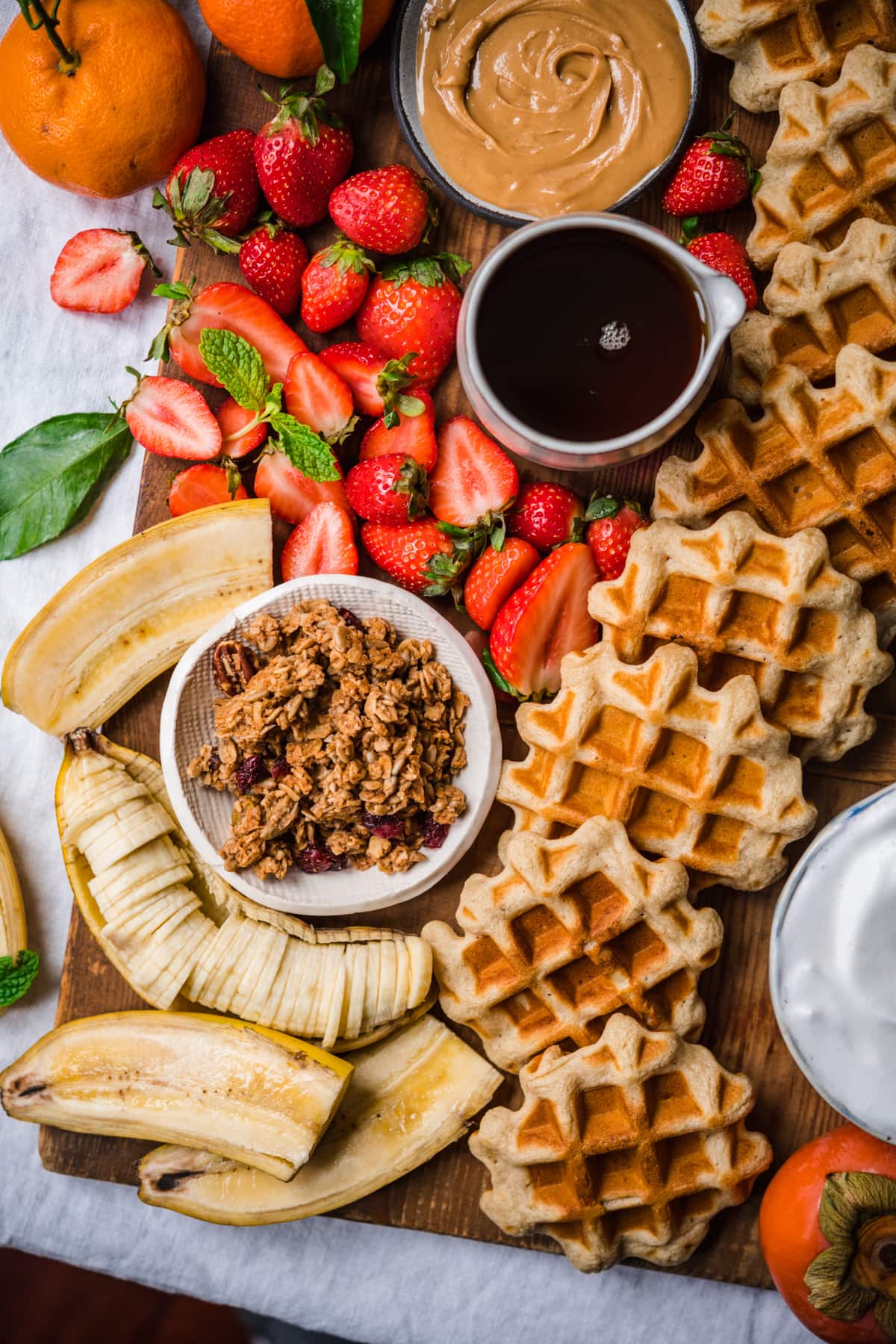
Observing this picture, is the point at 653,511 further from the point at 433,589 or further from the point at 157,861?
the point at 157,861

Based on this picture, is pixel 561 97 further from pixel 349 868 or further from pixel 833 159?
pixel 349 868

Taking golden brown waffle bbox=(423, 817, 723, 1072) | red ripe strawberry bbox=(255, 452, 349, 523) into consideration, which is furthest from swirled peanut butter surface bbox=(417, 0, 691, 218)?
golden brown waffle bbox=(423, 817, 723, 1072)

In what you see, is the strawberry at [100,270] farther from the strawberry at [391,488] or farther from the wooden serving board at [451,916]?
the strawberry at [391,488]

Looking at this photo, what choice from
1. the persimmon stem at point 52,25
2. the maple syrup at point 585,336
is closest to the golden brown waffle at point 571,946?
the maple syrup at point 585,336

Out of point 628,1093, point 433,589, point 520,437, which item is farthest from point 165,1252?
point 520,437

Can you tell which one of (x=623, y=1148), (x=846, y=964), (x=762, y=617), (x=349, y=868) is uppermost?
(x=762, y=617)

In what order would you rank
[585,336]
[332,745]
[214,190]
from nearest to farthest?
[585,336]
[332,745]
[214,190]

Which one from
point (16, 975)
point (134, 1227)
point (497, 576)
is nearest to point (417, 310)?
point (497, 576)
